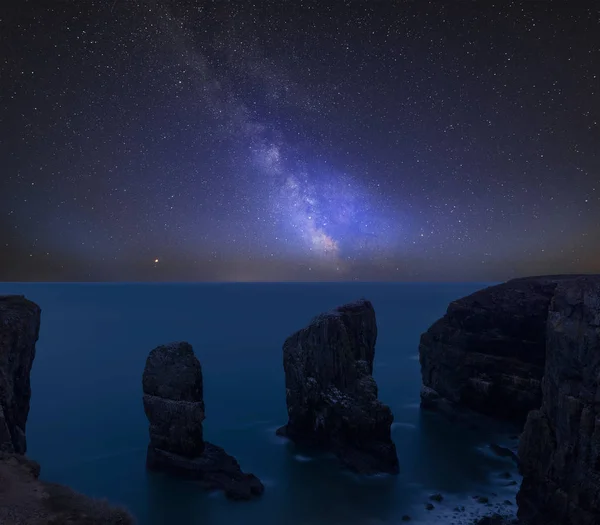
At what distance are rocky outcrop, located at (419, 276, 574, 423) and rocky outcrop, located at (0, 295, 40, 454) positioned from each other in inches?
1382

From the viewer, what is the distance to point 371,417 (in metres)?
30.8

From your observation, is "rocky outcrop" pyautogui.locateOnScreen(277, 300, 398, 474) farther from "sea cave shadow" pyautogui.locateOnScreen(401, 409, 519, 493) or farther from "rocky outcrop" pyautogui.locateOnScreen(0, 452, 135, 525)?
"rocky outcrop" pyautogui.locateOnScreen(0, 452, 135, 525)

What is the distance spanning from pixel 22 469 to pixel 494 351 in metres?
36.9

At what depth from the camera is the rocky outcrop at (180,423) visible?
2886 cm

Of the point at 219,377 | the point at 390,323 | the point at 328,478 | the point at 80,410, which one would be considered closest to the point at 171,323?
the point at 390,323

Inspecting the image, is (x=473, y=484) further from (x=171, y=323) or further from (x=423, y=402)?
(x=171, y=323)

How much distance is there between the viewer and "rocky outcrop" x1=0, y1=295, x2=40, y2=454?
23.0 m

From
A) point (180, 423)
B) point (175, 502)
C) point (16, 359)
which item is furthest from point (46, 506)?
point (180, 423)

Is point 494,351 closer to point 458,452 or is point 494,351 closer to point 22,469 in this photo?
point 458,452

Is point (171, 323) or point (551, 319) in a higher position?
point (551, 319)

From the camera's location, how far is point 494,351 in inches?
1581

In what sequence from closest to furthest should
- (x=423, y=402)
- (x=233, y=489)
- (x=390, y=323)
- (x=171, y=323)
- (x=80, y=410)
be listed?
(x=233, y=489) < (x=423, y=402) < (x=80, y=410) < (x=390, y=323) < (x=171, y=323)

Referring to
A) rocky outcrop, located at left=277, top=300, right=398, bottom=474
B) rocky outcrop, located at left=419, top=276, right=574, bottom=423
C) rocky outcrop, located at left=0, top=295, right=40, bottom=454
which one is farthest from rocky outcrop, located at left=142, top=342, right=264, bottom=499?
rocky outcrop, located at left=419, top=276, right=574, bottom=423

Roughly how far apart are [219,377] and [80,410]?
64.4 feet
